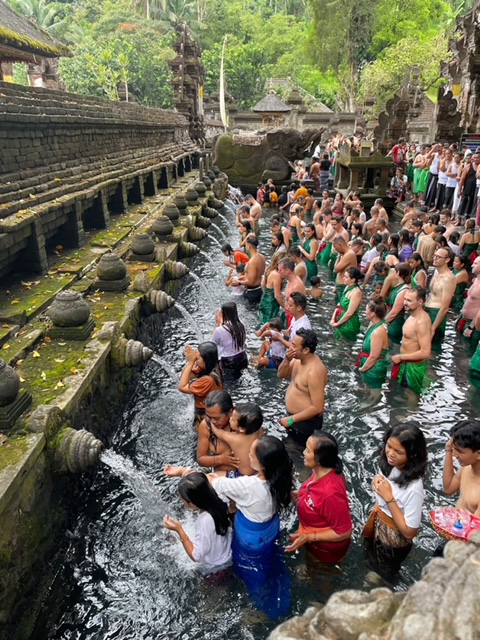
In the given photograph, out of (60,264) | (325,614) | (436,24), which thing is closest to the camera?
(325,614)

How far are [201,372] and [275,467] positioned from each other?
7.02 feet

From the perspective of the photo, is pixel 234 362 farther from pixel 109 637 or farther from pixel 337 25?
pixel 337 25

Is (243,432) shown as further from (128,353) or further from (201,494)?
(128,353)

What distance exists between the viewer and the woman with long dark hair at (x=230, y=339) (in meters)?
6.55

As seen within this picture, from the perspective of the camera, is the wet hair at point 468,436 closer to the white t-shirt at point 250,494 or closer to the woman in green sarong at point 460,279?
the white t-shirt at point 250,494

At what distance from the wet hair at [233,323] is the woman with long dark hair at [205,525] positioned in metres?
3.09

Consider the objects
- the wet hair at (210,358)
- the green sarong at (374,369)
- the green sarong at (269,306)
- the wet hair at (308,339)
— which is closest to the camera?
the wet hair at (308,339)

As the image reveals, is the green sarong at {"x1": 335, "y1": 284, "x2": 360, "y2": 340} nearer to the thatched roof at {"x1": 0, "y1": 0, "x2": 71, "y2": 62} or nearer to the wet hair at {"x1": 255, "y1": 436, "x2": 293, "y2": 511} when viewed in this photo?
the wet hair at {"x1": 255, "y1": 436, "x2": 293, "y2": 511}

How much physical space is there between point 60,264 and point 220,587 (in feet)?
20.7

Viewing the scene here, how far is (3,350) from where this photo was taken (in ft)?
18.0

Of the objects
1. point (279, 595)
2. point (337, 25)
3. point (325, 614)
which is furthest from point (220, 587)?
point (337, 25)

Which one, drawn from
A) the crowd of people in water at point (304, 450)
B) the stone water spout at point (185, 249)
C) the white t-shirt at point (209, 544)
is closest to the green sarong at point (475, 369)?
the crowd of people in water at point (304, 450)

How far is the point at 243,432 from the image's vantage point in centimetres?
407

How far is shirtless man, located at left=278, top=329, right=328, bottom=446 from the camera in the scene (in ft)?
16.1
